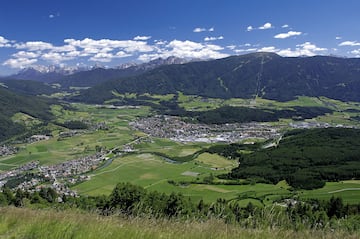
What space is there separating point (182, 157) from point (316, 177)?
41.5 meters

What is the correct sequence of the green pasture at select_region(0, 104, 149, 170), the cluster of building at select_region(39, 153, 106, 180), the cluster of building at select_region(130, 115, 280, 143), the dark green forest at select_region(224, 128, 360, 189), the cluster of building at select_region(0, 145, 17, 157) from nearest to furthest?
the dark green forest at select_region(224, 128, 360, 189) < the cluster of building at select_region(39, 153, 106, 180) < the green pasture at select_region(0, 104, 149, 170) < the cluster of building at select_region(0, 145, 17, 157) < the cluster of building at select_region(130, 115, 280, 143)

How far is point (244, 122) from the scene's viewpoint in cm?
19300

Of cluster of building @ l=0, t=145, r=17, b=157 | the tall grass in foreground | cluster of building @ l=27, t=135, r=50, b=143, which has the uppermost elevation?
the tall grass in foreground

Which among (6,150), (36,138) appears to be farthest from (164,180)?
(36,138)

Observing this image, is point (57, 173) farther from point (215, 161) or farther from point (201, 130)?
point (201, 130)

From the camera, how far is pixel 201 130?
16775cm

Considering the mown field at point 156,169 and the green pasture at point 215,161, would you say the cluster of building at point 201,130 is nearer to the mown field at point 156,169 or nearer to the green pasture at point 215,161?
the mown field at point 156,169

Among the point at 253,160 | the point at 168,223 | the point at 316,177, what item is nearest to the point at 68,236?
the point at 168,223

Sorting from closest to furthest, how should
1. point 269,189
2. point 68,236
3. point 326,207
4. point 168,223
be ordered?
point 68,236 → point 168,223 → point 326,207 → point 269,189

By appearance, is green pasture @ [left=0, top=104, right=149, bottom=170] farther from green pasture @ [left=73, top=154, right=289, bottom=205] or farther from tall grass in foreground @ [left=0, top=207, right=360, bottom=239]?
tall grass in foreground @ [left=0, top=207, right=360, bottom=239]

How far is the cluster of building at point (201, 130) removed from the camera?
145625 millimetres

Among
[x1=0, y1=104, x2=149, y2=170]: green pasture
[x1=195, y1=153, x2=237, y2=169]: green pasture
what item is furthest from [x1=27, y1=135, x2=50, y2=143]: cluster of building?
[x1=195, y1=153, x2=237, y2=169]: green pasture

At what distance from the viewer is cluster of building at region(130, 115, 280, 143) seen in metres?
146

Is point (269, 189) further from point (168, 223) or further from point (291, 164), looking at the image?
point (168, 223)
